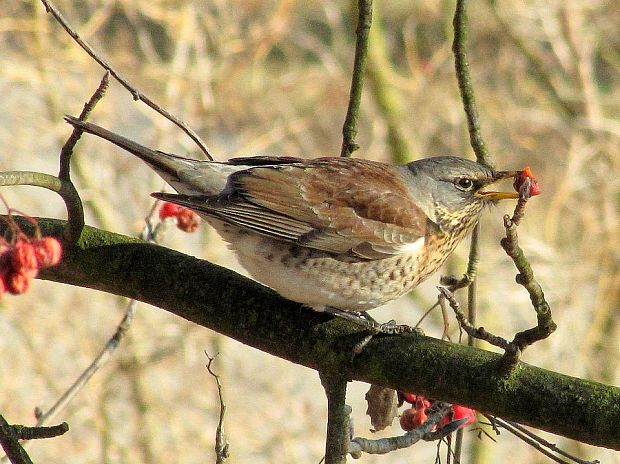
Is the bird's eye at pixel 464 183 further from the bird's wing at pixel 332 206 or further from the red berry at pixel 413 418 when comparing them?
the red berry at pixel 413 418

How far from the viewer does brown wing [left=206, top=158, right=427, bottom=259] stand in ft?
9.48

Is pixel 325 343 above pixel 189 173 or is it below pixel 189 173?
below

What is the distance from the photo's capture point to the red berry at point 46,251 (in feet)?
5.66

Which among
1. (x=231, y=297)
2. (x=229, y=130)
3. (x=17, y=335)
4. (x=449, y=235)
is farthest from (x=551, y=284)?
(x=231, y=297)

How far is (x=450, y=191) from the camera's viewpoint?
3.13m

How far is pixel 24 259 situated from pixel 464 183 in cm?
180

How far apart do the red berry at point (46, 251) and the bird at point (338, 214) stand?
87 cm

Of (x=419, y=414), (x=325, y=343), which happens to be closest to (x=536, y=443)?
(x=419, y=414)

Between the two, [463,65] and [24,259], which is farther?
[463,65]

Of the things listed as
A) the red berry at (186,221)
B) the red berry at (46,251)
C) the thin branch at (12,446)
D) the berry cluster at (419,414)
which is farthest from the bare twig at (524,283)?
the red berry at (186,221)

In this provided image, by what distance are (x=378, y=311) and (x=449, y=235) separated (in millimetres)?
4566

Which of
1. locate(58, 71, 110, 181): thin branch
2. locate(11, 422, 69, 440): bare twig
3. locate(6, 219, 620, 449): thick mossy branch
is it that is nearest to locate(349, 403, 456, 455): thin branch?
locate(6, 219, 620, 449): thick mossy branch

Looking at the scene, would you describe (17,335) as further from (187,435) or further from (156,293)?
(156,293)

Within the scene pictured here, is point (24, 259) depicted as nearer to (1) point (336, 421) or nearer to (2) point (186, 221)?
(1) point (336, 421)
